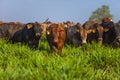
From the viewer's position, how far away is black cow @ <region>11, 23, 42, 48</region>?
1823cm

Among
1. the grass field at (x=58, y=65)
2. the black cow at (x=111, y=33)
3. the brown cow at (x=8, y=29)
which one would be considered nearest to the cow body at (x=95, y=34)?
the black cow at (x=111, y=33)

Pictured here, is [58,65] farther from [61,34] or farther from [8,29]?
[8,29]

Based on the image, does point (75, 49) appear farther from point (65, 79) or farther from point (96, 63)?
point (65, 79)

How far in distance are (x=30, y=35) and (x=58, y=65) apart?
6.80 meters

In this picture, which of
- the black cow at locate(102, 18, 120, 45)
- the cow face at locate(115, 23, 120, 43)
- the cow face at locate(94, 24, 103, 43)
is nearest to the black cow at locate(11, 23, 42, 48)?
the cow face at locate(94, 24, 103, 43)

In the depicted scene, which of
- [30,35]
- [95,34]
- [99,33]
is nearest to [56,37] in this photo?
[30,35]

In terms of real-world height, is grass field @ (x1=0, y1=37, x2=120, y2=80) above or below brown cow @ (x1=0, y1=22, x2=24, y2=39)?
below

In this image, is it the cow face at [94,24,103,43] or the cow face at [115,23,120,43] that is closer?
the cow face at [115,23,120,43]

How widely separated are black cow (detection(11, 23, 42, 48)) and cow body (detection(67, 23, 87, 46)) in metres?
1.60

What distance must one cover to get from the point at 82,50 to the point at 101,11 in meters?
37.7

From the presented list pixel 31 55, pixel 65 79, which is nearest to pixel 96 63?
pixel 31 55

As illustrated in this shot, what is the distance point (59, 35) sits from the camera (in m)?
17.5

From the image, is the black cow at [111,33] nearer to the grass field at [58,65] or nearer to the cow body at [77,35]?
the cow body at [77,35]

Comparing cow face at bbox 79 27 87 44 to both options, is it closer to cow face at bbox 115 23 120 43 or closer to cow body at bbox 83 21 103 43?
cow body at bbox 83 21 103 43
